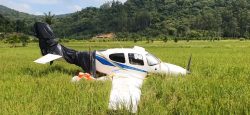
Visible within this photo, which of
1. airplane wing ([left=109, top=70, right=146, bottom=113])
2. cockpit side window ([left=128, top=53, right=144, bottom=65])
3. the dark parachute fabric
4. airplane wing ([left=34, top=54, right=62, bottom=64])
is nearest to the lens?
airplane wing ([left=109, top=70, right=146, bottom=113])

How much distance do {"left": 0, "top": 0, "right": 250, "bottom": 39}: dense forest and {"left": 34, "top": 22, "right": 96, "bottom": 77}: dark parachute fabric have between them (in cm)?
10358

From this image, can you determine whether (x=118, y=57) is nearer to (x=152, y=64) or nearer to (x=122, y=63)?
(x=122, y=63)

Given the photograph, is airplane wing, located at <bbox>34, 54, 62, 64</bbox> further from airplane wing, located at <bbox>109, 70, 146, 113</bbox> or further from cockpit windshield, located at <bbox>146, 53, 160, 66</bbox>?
airplane wing, located at <bbox>109, 70, 146, 113</bbox>

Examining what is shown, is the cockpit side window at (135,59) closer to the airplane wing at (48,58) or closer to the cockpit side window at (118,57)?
the cockpit side window at (118,57)

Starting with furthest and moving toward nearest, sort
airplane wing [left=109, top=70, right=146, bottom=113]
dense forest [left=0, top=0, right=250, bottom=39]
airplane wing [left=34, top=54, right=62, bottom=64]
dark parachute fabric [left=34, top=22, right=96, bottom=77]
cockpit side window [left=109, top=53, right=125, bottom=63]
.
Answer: dense forest [left=0, top=0, right=250, bottom=39]
airplane wing [left=34, top=54, right=62, bottom=64]
dark parachute fabric [left=34, top=22, right=96, bottom=77]
cockpit side window [left=109, top=53, right=125, bottom=63]
airplane wing [left=109, top=70, right=146, bottom=113]

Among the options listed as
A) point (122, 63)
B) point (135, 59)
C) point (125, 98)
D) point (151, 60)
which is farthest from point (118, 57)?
point (125, 98)

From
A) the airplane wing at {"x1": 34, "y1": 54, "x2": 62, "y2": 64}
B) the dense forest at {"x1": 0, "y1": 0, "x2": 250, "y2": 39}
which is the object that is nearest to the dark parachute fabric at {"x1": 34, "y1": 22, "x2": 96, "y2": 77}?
the airplane wing at {"x1": 34, "y1": 54, "x2": 62, "y2": 64}

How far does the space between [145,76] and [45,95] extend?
16.3ft

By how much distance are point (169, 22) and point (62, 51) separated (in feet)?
487

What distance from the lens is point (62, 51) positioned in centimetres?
1616

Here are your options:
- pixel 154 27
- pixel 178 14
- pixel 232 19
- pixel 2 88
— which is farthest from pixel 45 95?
pixel 178 14

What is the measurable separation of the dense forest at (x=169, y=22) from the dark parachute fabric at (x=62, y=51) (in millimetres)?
103576

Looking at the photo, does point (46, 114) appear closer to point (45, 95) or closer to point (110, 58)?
point (45, 95)

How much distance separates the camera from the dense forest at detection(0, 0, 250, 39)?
13625 cm
